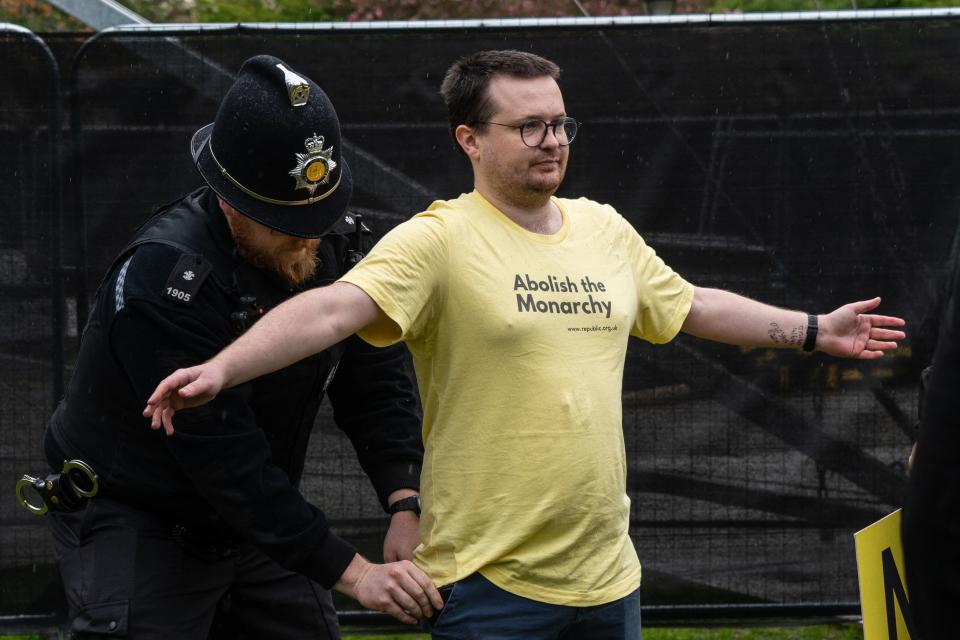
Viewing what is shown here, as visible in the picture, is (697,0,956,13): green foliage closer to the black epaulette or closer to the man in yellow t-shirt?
the black epaulette

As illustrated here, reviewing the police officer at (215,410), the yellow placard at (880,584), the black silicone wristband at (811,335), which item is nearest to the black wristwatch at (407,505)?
the police officer at (215,410)

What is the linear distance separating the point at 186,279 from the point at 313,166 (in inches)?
15.9

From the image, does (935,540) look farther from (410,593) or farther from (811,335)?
(811,335)

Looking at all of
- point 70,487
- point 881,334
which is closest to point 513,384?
point 881,334

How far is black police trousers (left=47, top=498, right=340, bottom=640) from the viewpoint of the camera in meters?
3.15

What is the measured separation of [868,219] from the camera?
4.83 metres

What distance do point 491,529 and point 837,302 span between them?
7.71 ft

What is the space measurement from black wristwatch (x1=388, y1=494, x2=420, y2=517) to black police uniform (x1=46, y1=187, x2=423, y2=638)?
0.04 meters

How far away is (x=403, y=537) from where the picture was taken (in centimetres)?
335

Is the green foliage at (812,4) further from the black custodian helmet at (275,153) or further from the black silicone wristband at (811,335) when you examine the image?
the black custodian helmet at (275,153)

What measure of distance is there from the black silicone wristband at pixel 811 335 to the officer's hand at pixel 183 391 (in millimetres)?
1523

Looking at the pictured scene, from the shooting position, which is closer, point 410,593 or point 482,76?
point 410,593

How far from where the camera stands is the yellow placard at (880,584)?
269cm

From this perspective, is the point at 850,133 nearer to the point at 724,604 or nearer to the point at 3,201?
the point at 724,604
